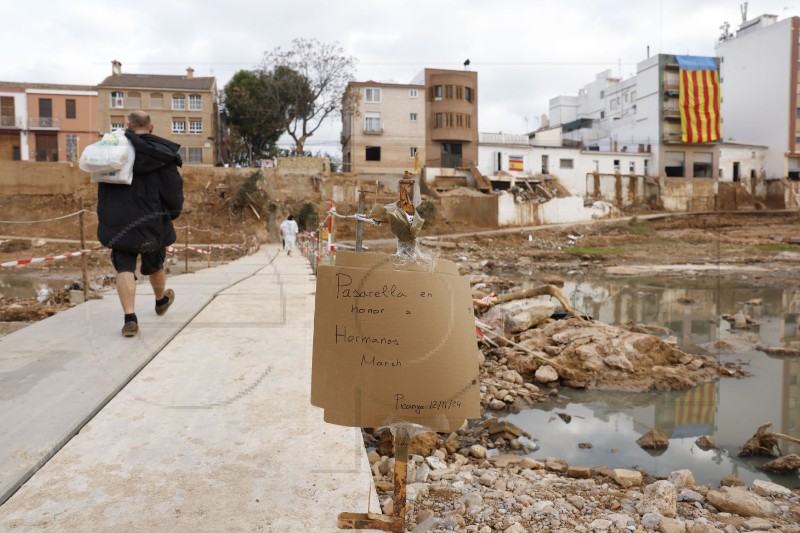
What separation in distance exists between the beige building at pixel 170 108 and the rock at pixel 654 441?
44.7m

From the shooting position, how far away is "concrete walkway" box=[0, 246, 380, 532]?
2.05m


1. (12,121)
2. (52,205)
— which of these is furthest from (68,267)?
(12,121)

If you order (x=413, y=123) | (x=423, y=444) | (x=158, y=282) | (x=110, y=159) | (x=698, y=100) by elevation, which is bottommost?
(x=423, y=444)

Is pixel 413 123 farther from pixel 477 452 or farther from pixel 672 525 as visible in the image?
Answer: pixel 672 525

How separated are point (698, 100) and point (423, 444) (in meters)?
55.4

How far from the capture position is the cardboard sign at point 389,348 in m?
2.02

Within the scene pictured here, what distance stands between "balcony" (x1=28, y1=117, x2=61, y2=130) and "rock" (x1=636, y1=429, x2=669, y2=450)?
4943 centimetres

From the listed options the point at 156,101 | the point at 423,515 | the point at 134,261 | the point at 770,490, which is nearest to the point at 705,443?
the point at 770,490

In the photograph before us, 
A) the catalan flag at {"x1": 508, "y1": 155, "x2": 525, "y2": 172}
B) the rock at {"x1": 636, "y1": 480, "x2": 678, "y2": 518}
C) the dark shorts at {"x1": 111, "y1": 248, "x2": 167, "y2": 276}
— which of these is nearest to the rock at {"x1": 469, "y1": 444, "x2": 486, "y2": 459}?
the rock at {"x1": 636, "y1": 480, "x2": 678, "y2": 518}

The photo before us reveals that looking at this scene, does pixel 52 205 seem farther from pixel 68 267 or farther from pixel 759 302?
pixel 759 302

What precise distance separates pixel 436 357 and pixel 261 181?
127 feet

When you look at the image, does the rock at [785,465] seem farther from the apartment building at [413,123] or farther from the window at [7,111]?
the window at [7,111]

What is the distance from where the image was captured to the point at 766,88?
168 ft

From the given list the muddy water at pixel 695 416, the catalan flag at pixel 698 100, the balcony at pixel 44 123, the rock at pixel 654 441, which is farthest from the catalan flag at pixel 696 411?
the catalan flag at pixel 698 100
